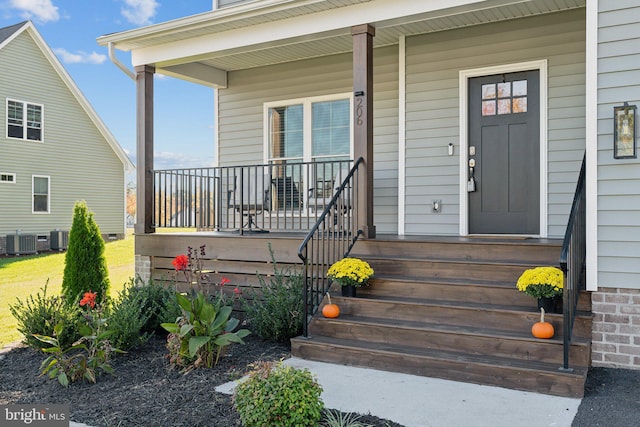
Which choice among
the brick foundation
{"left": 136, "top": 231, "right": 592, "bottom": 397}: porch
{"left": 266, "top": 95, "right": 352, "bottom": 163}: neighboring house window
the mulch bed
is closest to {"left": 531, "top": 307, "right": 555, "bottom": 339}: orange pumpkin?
{"left": 136, "top": 231, "right": 592, "bottom": 397}: porch

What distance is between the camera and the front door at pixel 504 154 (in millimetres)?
6242

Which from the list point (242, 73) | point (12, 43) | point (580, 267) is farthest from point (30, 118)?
point (580, 267)

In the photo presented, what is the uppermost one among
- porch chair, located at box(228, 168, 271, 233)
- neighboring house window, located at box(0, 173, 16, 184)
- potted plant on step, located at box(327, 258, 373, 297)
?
neighboring house window, located at box(0, 173, 16, 184)

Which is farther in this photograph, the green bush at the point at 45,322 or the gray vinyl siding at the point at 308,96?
the gray vinyl siding at the point at 308,96

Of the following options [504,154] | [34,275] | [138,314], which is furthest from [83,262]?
[34,275]

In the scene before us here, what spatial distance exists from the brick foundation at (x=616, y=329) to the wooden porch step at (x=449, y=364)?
61cm

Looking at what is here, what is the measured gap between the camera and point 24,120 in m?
16.8

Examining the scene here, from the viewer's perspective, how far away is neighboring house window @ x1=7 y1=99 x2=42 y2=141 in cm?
1641

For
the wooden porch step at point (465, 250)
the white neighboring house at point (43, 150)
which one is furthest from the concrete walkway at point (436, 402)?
the white neighboring house at point (43, 150)

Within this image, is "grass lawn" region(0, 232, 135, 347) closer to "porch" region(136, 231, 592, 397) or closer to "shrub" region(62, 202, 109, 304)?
"shrub" region(62, 202, 109, 304)

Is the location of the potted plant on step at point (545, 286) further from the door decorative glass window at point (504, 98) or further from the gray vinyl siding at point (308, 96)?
the gray vinyl siding at point (308, 96)

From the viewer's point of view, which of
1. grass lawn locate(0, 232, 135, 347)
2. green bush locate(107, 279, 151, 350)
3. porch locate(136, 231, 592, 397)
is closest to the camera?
porch locate(136, 231, 592, 397)

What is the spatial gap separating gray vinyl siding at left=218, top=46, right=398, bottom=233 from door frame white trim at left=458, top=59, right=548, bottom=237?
0.87 meters

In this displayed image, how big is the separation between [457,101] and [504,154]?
852 millimetres
